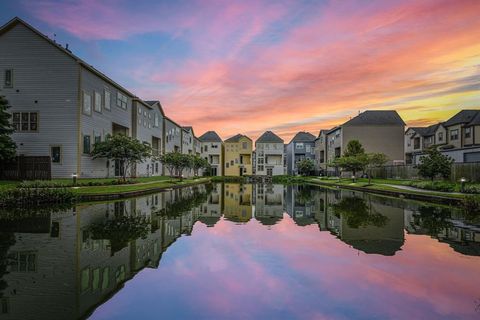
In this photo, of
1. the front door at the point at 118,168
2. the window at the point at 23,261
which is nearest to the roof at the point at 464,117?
the front door at the point at 118,168

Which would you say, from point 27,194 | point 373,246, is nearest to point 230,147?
point 27,194

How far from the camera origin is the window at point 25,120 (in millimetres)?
28328

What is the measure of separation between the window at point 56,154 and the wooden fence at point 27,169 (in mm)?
834

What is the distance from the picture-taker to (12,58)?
1119 inches

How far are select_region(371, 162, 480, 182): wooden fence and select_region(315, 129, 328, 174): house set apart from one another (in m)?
23.9

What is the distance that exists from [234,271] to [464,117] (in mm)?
60379

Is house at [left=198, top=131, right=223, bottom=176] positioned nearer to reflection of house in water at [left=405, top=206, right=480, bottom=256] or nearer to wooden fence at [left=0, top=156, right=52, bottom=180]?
wooden fence at [left=0, top=156, right=52, bottom=180]

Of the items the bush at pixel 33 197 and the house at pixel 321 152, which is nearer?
the bush at pixel 33 197

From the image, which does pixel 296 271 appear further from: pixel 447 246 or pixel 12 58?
pixel 12 58

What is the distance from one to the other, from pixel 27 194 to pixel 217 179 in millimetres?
50855

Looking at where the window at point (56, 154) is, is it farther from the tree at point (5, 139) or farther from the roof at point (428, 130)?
the roof at point (428, 130)

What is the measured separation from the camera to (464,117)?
173 feet

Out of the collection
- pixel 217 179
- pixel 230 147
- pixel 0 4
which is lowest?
pixel 217 179

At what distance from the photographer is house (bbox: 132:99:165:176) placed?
4356 cm
